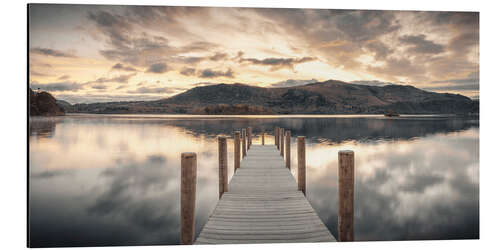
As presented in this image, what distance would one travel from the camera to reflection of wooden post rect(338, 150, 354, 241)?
2898 millimetres

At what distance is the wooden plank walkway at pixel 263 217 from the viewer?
3.16 m

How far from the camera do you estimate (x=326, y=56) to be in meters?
8.05

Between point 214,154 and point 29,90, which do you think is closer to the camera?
point 29,90

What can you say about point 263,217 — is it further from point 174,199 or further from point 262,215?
point 174,199

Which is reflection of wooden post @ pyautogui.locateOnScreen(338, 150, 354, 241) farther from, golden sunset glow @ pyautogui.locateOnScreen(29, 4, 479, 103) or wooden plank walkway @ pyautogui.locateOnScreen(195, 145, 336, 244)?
golden sunset glow @ pyautogui.locateOnScreen(29, 4, 479, 103)

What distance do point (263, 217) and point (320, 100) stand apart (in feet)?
96.3

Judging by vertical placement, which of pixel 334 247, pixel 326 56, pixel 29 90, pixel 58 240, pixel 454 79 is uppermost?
pixel 326 56

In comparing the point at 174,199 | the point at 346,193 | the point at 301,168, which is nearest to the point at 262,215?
the point at 346,193

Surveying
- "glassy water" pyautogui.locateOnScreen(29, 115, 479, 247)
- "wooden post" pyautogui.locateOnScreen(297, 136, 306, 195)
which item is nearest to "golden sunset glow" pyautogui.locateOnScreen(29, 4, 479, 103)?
"glassy water" pyautogui.locateOnScreen(29, 115, 479, 247)

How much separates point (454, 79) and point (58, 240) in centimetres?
860
